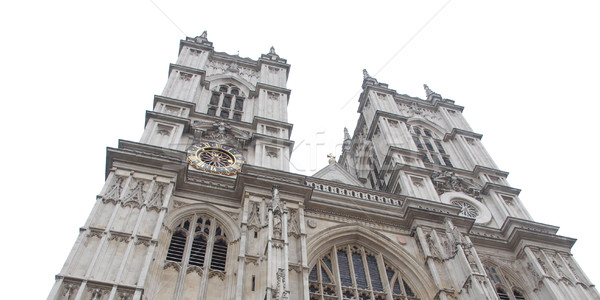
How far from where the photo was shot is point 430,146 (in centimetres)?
3181

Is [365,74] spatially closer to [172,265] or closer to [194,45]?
[194,45]

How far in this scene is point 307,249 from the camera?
19.4 metres

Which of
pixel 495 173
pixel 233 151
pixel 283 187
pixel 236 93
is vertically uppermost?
pixel 236 93

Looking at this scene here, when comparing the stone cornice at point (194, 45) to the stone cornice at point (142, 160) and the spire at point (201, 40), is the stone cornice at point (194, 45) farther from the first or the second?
the stone cornice at point (142, 160)

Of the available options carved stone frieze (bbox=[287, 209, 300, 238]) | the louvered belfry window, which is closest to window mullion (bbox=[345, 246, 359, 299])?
carved stone frieze (bbox=[287, 209, 300, 238])

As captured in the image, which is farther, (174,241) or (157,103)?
(157,103)

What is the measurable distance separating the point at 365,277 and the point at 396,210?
428 centimetres

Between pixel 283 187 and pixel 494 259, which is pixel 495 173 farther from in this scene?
pixel 283 187

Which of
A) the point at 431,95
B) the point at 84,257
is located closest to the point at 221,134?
the point at 84,257

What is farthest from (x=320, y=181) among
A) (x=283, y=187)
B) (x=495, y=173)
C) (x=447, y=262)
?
(x=495, y=173)

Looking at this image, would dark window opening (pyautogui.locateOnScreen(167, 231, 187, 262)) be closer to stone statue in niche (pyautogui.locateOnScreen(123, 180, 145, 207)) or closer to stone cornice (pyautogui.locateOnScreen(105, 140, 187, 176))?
stone statue in niche (pyautogui.locateOnScreen(123, 180, 145, 207))

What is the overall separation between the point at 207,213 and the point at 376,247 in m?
6.51

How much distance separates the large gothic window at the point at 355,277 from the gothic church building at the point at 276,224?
50 mm

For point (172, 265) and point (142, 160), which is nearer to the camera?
point (172, 265)
